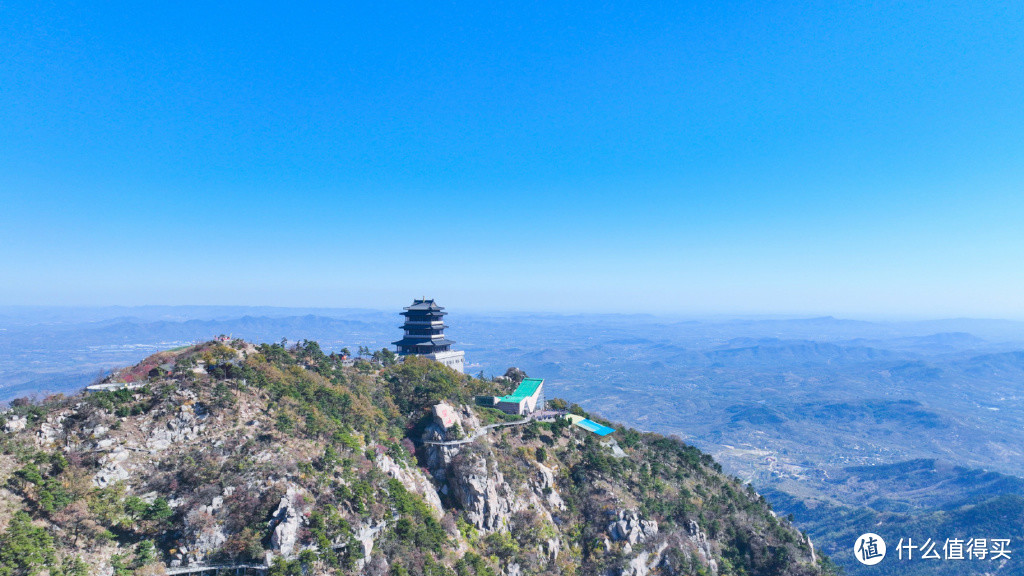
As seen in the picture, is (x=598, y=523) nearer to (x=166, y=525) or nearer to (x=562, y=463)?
(x=562, y=463)

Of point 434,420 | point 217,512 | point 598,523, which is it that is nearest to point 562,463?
point 598,523

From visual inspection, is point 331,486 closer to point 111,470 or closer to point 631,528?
point 111,470

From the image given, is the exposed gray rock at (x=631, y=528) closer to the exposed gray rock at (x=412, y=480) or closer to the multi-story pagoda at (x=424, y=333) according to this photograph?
the exposed gray rock at (x=412, y=480)

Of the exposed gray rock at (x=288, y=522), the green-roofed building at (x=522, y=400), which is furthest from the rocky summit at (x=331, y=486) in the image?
the green-roofed building at (x=522, y=400)

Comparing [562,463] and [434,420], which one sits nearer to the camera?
[434,420]

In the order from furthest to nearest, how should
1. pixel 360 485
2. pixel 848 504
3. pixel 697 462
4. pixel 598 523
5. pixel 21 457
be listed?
pixel 848 504 → pixel 697 462 → pixel 598 523 → pixel 360 485 → pixel 21 457

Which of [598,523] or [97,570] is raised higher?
[97,570]
